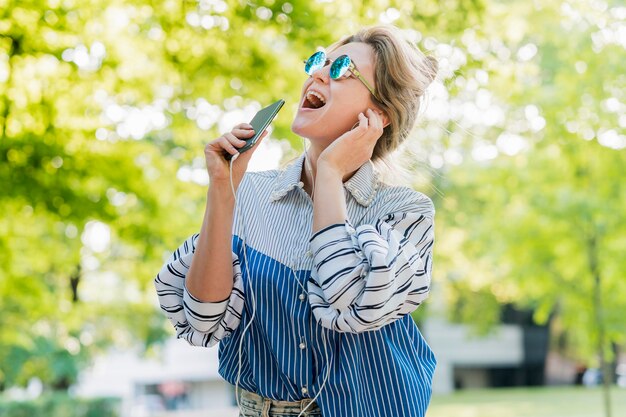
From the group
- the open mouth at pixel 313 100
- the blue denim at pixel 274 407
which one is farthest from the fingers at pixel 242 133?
the blue denim at pixel 274 407

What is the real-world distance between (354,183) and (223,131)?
886 cm

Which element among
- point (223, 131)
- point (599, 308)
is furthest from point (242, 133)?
point (599, 308)

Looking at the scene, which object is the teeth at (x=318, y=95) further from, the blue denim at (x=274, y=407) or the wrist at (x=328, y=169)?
the blue denim at (x=274, y=407)

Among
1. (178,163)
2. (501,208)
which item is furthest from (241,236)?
(501,208)

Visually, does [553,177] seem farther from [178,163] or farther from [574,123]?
[178,163]

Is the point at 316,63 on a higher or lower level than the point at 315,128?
higher

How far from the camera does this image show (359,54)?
206 cm

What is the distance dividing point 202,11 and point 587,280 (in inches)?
331

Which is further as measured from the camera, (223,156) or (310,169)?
(310,169)

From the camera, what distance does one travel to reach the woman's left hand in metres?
1.86

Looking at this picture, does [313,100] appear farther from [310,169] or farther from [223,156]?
[223,156]

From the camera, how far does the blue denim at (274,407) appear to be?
1851 mm

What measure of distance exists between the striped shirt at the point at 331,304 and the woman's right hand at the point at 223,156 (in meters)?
0.21

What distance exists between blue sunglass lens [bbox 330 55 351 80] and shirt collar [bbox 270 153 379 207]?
9.2 inches
